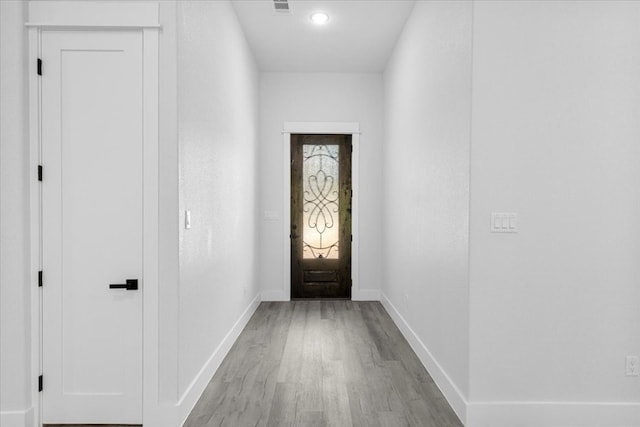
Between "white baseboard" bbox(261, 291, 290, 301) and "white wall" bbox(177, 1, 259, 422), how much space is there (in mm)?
963

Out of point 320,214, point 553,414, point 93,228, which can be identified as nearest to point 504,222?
point 553,414

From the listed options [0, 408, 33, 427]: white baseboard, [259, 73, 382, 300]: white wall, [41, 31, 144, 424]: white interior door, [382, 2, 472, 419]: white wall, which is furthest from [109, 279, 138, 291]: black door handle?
[259, 73, 382, 300]: white wall

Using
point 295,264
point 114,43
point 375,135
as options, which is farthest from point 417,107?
point 295,264

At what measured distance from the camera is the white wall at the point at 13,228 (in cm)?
235

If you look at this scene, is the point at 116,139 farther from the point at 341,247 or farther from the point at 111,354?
the point at 341,247

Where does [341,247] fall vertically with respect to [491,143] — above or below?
below

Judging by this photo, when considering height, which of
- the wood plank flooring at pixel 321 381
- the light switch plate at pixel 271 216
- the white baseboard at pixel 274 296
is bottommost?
the wood plank flooring at pixel 321 381

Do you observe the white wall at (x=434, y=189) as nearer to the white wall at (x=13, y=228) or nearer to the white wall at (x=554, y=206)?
the white wall at (x=554, y=206)

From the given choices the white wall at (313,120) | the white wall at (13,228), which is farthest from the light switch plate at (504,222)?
the white wall at (313,120)

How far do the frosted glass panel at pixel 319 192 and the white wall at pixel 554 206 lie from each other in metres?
3.50

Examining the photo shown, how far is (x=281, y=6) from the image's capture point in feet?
12.9

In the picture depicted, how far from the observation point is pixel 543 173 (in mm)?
2469

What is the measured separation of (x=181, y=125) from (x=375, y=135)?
3749mm

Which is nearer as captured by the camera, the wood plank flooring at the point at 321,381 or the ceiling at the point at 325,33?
the wood plank flooring at the point at 321,381
